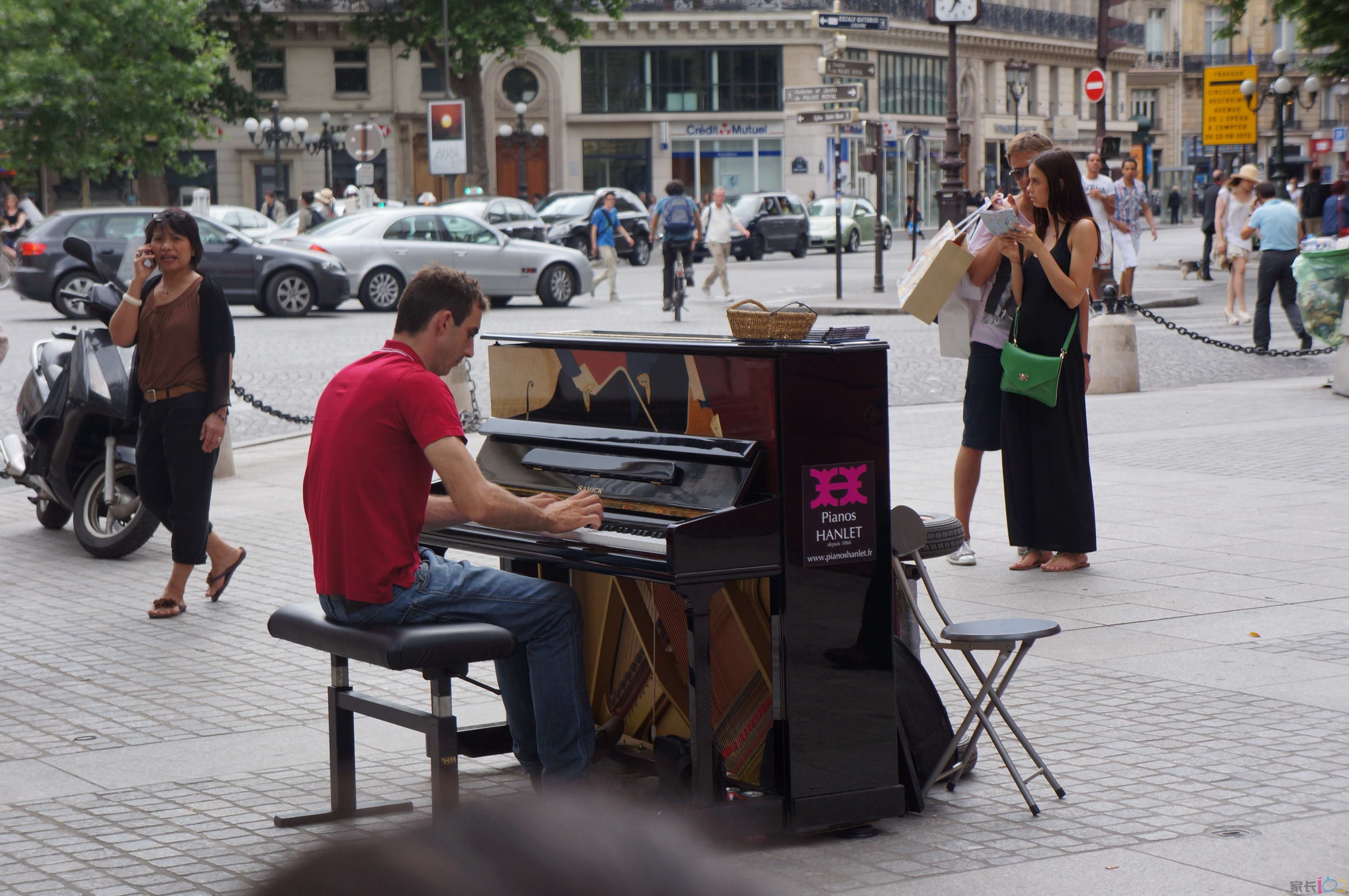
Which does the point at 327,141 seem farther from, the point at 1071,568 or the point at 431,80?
the point at 1071,568

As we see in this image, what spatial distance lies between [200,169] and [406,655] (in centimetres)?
5014

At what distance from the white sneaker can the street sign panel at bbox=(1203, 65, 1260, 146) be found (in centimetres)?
2904

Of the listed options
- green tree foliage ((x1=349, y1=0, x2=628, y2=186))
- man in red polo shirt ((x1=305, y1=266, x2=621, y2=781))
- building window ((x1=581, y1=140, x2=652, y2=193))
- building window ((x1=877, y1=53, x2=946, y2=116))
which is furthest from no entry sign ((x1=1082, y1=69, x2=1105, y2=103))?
building window ((x1=877, y1=53, x2=946, y2=116))

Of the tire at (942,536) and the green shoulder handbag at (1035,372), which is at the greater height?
the green shoulder handbag at (1035,372)

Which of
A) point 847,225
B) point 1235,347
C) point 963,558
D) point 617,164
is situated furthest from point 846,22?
point 617,164

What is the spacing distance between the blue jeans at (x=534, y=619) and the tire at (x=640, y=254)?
35.3m

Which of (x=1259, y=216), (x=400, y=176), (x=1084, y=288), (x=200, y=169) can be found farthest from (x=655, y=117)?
(x=1084, y=288)

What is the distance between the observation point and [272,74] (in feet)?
200

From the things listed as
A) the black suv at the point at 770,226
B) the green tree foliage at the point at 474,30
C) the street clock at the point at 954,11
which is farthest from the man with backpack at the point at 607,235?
the green tree foliage at the point at 474,30

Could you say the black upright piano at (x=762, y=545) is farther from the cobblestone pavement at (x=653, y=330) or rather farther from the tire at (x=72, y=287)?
the tire at (x=72, y=287)

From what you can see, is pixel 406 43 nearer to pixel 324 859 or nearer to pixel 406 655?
pixel 406 655

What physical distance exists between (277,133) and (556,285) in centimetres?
2408

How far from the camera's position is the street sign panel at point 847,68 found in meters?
22.8

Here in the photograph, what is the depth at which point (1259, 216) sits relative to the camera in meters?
17.5
